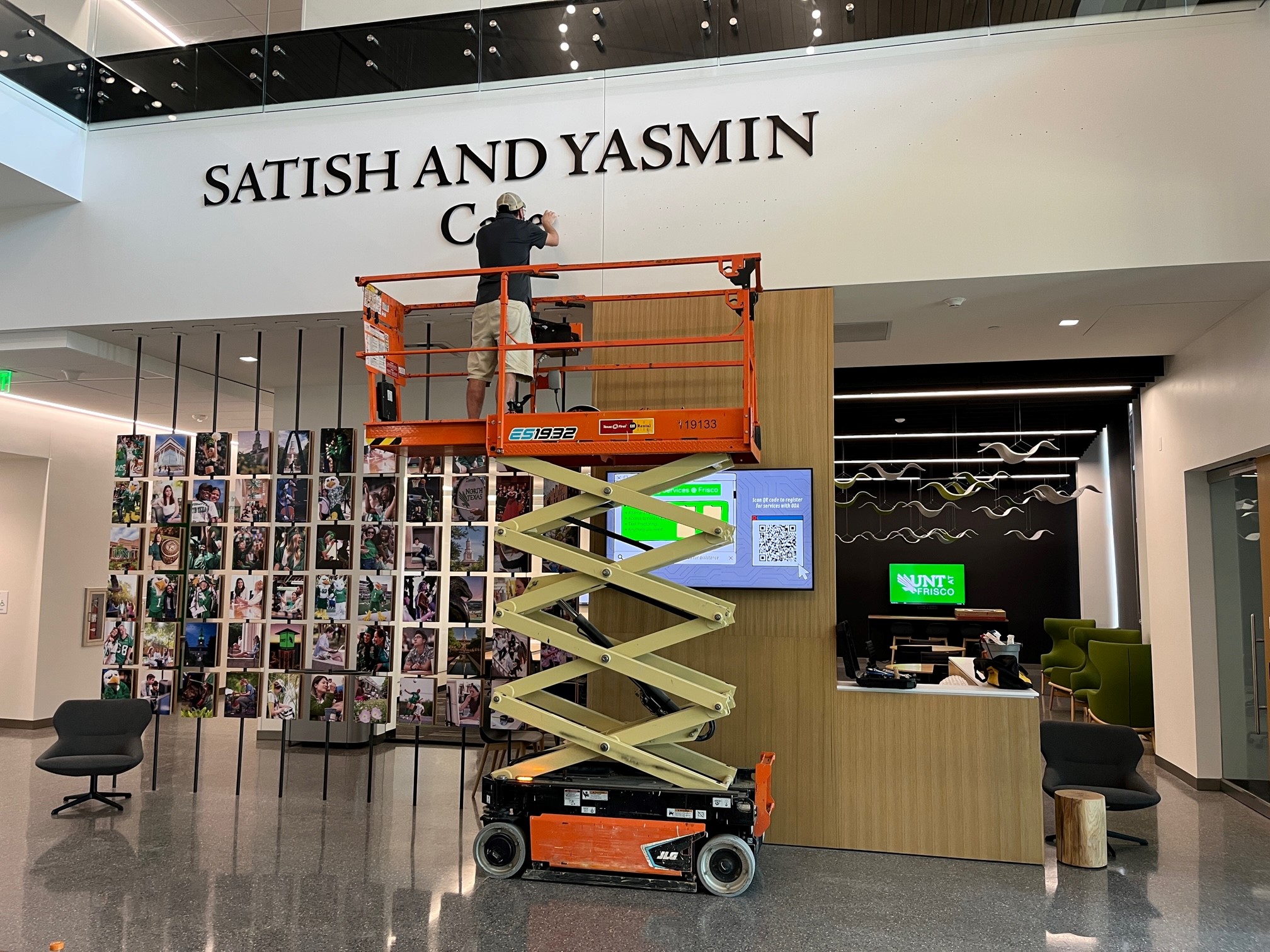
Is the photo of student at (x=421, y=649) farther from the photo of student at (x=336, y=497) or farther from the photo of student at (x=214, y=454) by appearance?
the photo of student at (x=214, y=454)

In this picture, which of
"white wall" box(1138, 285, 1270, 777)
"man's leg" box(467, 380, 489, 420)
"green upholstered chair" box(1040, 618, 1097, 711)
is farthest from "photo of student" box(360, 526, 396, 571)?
"green upholstered chair" box(1040, 618, 1097, 711)

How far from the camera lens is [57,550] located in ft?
35.3

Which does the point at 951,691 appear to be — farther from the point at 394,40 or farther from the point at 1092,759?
the point at 394,40

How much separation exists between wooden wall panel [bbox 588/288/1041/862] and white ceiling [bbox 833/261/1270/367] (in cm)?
83

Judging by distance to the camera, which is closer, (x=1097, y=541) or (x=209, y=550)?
(x=209, y=550)

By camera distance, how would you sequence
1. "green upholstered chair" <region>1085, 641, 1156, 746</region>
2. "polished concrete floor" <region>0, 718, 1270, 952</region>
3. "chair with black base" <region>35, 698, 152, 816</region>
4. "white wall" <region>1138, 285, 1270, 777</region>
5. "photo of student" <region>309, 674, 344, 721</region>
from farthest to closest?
1. "green upholstered chair" <region>1085, 641, 1156, 746</region>
2. "photo of student" <region>309, 674, 344, 721</region>
3. "chair with black base" <region>35, 698, 152, 816</region>
4. "white wall" <region>1138, 285, 1270, 777</region>
5. "polished concrete floor" <region>0, 718, 1270, 952</region>

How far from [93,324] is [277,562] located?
2489 millimetres

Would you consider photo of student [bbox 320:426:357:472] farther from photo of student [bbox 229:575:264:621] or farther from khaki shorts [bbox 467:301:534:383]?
khaki shorts [bbox 467:301:534:383]

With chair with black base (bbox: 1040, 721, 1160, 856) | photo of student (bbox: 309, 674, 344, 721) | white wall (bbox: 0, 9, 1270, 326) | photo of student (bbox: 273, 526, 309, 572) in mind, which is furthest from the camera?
photo of student (bbox: 273, 526, 309, 572)

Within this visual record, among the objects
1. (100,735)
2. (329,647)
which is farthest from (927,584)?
(100,735)

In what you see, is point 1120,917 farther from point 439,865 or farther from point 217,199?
point 217,199

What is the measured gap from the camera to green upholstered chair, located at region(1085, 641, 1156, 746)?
995cm

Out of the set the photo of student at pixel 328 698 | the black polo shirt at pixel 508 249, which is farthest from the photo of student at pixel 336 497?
the black polo shirt at pixel 508 249

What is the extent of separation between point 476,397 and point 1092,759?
4823 millimetres
